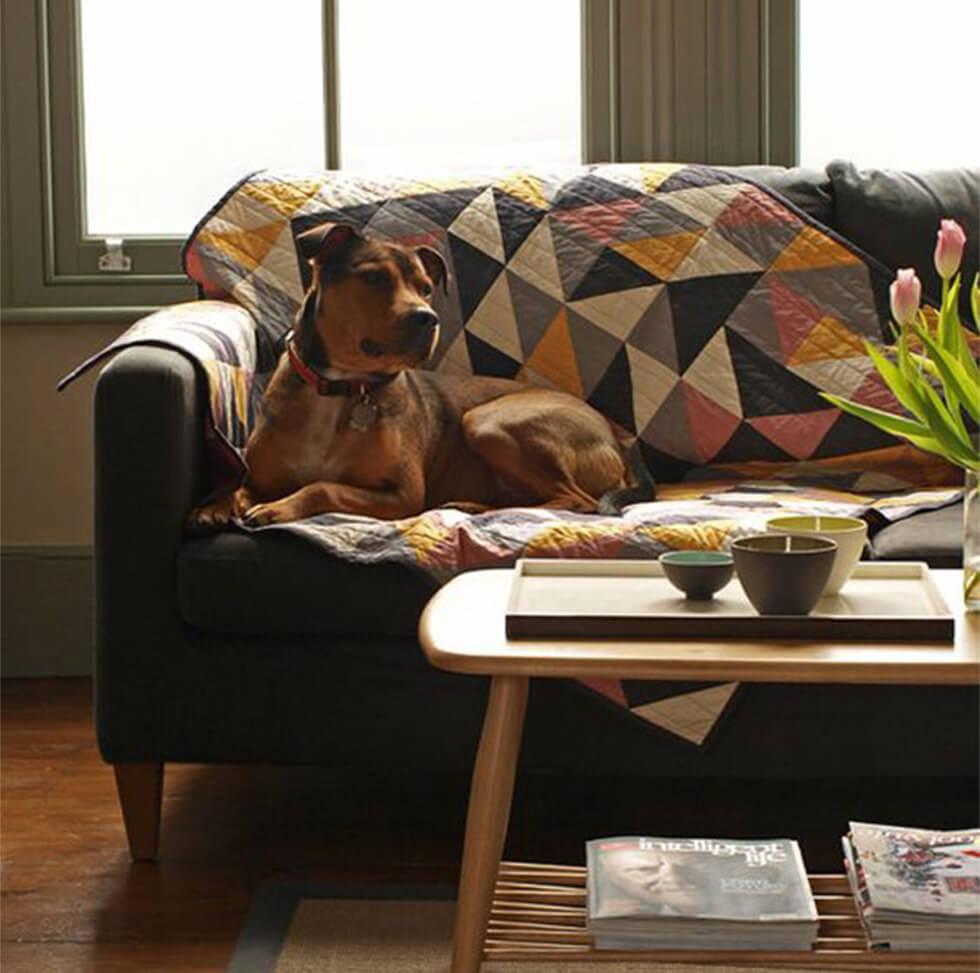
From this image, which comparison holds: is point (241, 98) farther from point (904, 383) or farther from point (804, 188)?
point (904, 383)

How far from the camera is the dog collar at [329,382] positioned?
2830 mm

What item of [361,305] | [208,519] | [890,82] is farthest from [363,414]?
[890,82]

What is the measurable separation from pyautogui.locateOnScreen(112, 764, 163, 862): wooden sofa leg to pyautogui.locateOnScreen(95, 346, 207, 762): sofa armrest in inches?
1.4

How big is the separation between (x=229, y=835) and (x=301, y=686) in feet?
1.02

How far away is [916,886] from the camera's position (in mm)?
1868

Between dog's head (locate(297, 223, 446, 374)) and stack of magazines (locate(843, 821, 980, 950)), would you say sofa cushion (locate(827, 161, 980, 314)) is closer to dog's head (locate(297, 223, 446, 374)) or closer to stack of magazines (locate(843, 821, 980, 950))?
dog's head (locate(297, 223, 446, 374))

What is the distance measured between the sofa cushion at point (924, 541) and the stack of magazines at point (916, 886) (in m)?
0.52

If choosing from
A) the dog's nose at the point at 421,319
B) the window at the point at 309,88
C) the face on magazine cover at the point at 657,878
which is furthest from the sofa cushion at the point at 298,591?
the window at the point at 309,88

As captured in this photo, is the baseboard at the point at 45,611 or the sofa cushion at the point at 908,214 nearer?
the sofa cushion at the point at 908,214

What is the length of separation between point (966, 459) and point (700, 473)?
113 centimetres

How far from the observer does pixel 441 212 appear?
3.11m

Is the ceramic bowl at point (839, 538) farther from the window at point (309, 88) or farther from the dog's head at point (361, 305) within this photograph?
the window at point (309, 88)

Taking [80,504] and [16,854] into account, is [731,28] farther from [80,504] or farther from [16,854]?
[16,854]

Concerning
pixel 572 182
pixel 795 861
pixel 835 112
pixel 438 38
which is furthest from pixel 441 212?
pixel 795 861
